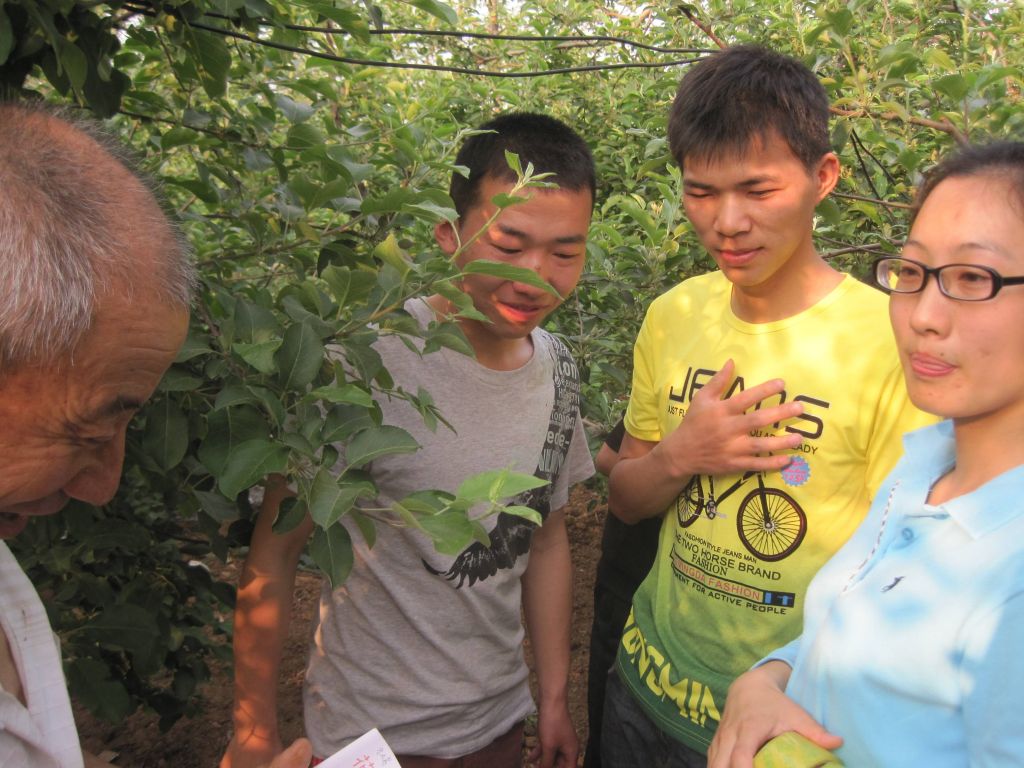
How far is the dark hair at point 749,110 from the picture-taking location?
1.66 m

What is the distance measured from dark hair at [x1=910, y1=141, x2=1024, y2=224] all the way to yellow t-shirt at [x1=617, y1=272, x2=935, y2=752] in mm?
413

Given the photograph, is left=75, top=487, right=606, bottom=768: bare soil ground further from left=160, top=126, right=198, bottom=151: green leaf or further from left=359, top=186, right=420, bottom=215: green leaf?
left=359, top=186, right=420, bottom=215: green leaf

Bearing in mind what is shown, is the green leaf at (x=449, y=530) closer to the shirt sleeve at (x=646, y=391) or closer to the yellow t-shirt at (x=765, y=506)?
the yellow t-shirt at (x=765, y=506)

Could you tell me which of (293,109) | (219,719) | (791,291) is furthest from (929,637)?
(219,719)

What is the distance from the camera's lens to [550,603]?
2.02 meters

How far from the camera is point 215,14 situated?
5.65 ft

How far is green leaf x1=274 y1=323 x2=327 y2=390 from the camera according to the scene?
1.29 m

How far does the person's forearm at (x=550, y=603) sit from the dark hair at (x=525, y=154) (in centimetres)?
79

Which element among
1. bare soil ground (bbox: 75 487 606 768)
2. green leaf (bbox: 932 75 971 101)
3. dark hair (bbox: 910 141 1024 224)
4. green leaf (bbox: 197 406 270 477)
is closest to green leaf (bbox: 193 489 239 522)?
green leaf (bbox: 197 406 270 477)

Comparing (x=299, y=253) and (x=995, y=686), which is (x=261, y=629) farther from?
(x=995, y=686)

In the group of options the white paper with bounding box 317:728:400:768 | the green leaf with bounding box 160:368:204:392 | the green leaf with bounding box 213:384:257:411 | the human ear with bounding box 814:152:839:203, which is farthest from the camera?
the human ear with bounding box 814:152:839:203

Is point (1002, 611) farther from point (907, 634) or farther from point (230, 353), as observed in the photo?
point (230, 353)

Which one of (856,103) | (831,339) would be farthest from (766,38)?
(831,339)

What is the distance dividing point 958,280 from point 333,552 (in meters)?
0.96
